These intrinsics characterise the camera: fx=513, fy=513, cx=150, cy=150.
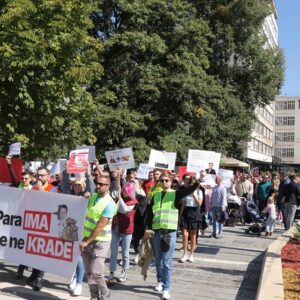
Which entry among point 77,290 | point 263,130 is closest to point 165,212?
point 77,290

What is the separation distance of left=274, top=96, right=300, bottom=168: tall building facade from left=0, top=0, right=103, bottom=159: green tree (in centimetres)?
11057

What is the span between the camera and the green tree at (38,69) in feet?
Answer: 39.6

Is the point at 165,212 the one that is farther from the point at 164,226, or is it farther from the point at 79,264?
the point at 79,264

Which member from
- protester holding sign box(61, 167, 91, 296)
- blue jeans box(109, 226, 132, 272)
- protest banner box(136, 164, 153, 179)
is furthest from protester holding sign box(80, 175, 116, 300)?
protest banner box(136, 164, 153, 179)

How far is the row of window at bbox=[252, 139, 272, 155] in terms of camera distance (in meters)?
83.4

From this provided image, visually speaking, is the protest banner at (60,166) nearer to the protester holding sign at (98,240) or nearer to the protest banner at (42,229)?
the protest banner at (42,229)

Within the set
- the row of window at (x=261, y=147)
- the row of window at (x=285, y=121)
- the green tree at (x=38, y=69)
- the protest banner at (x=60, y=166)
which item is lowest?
the protest banner at (x=60, y=166)

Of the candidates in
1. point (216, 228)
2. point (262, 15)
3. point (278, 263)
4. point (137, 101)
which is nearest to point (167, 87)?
point (137, 101)

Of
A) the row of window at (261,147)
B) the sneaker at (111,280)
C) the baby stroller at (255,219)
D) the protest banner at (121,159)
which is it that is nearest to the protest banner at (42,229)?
the sneaker at (111,280)

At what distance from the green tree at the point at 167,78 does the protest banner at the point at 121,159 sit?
41.6ft

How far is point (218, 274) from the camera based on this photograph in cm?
921

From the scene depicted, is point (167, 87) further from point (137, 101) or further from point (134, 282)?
point (134, 282)

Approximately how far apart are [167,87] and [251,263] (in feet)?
56.7

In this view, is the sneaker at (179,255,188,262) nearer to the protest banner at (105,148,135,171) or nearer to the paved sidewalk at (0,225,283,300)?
the paved sidewalk at (0,225,283,300)
